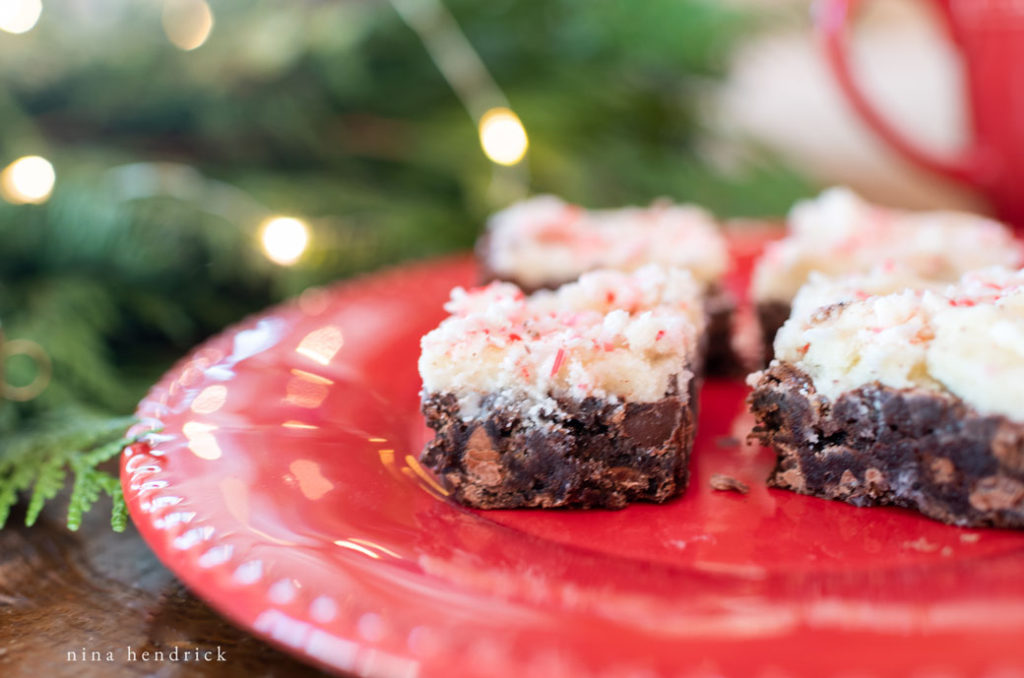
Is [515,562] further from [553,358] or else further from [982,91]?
[982,91]

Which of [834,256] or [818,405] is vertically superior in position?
[834,256]

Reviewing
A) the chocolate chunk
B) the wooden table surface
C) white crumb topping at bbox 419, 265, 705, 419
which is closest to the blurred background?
the wooden table surface

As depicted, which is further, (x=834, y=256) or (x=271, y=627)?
(x=834, y=256)

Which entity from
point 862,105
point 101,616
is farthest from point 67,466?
point 862,105

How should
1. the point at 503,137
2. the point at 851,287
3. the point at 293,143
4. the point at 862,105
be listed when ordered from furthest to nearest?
the point at 293,143 → the point at 503,137 → the point at 862,105 → the point at 851,287

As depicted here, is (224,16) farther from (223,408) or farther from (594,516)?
(594,516)

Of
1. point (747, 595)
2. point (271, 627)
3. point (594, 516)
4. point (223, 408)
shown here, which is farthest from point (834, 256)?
point (271, 627)
